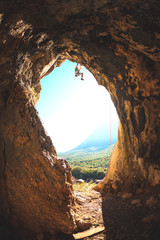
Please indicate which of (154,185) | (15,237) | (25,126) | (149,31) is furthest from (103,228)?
(149,31)

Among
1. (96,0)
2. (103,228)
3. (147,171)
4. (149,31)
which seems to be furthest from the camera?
(147,171)

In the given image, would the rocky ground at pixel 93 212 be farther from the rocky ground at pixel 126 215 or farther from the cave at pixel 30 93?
the cave at pixel 30 93

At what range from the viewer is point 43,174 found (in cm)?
365

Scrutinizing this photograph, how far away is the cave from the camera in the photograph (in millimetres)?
2708

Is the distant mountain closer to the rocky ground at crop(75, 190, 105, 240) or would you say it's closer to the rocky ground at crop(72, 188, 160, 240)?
the rocky ground at crop(75, 190, 105, 240)

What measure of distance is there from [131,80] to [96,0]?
2.72 metres

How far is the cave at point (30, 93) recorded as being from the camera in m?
2.71

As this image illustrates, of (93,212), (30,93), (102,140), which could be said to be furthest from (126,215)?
(102,140)

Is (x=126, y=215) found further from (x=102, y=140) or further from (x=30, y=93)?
(x=102, y=140)

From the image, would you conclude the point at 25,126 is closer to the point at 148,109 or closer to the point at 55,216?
the point at 55,216

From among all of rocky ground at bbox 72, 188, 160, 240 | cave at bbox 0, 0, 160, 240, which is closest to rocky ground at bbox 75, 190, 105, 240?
rocky ground at bbox 72, 188, 160, 240

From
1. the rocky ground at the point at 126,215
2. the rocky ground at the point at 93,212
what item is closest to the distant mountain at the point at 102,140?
the rocky ground at the point at 93,212

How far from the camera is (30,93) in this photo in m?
4.32

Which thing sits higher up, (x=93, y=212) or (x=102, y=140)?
(x=93, y=212)
